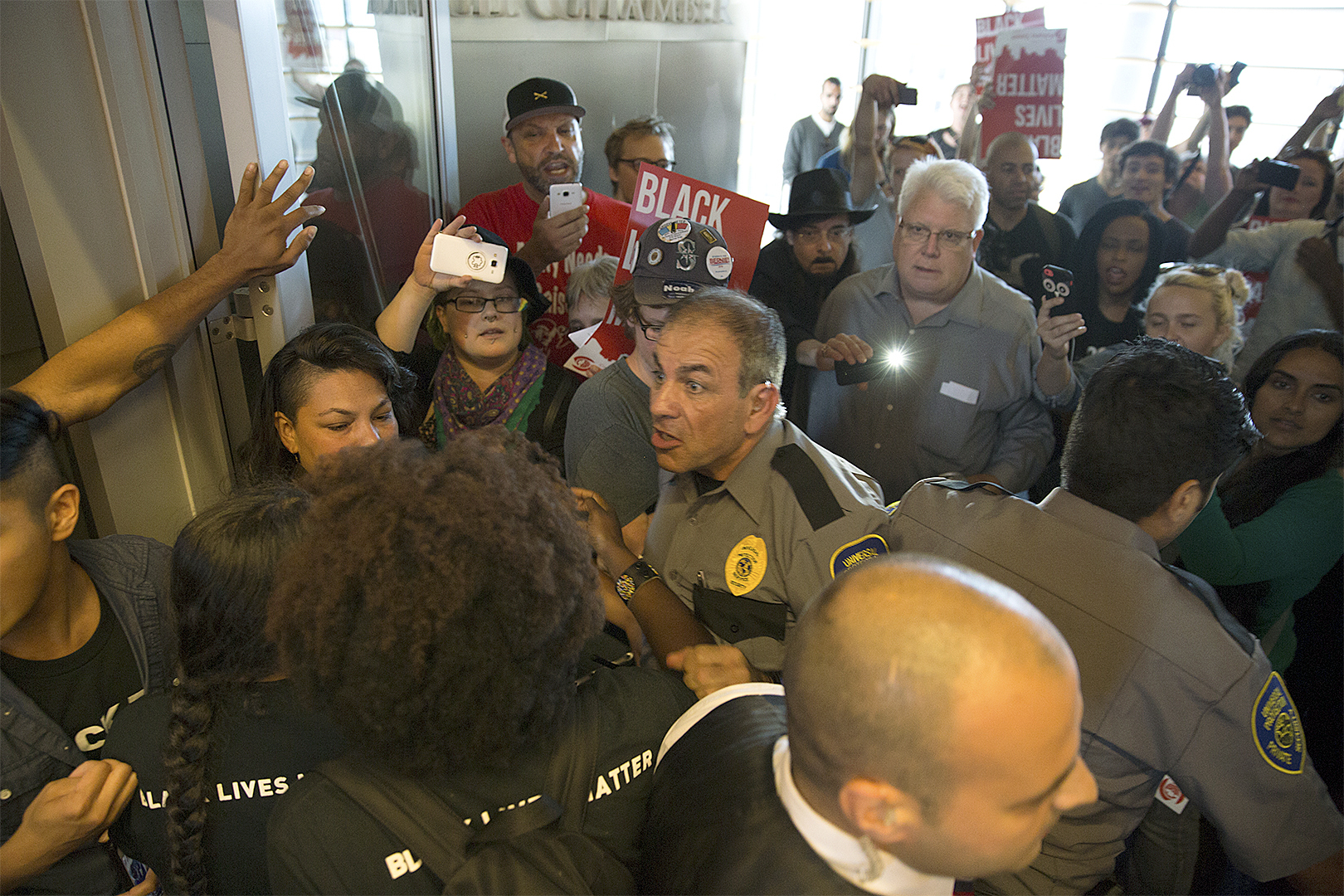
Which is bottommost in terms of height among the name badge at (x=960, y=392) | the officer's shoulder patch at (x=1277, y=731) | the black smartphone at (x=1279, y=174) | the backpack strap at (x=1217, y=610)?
the officer's shoulder patch at (x=1277, y=731)

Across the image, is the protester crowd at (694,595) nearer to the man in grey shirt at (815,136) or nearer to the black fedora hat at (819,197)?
the black fedora hat at (819,197)

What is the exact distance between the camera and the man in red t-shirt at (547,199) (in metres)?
3.33

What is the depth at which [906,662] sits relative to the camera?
800mm

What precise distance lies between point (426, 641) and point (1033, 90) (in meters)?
4.46

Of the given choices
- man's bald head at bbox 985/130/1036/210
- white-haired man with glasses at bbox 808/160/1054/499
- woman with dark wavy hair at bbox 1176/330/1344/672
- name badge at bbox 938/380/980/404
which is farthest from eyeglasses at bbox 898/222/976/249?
man's bald head at bbox 985/130/1036/210

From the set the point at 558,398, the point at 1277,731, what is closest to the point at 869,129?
the point at 558,398

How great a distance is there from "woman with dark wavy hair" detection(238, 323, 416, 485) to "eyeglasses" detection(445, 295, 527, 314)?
414mm

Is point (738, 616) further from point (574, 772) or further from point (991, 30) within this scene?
point (991, 30)

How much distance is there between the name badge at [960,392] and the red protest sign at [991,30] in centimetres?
246

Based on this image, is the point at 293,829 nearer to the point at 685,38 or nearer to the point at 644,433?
the point at 644,433

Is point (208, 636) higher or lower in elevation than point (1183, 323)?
lower

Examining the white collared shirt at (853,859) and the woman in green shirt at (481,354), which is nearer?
the white collared shirt at (853,859)

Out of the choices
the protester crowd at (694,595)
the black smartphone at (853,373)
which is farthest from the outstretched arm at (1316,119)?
the black smartphone at (853,373)

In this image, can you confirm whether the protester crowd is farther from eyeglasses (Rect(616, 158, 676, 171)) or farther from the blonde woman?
eyeglasses (Rect(616, 158, 676, 171))
